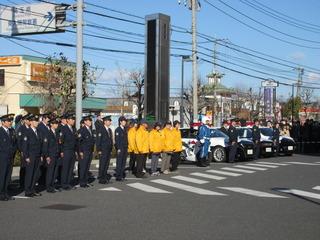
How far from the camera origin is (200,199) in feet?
39.5

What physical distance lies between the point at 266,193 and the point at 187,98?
65219mm

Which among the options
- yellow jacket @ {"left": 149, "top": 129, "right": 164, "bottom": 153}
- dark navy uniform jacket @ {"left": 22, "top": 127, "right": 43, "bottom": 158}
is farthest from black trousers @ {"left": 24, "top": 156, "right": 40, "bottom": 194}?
yellow jacket @ {"left": 149, "top": 129, "right": 164, "bottom": 153}

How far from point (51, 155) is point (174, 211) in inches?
171

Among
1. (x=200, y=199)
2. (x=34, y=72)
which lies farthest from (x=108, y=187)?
(x=34, y=72)

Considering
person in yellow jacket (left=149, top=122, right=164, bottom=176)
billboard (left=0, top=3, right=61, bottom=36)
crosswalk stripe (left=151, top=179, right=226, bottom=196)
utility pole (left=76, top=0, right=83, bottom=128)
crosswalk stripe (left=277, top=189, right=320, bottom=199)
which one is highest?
billboard (left=0, top=3, right=61, bottom=36)

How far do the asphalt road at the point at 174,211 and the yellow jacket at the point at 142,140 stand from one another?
120 cm

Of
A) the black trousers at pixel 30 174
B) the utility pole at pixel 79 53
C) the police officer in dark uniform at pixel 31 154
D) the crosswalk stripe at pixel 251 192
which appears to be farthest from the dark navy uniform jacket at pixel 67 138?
the utility pole at pixel 79 53

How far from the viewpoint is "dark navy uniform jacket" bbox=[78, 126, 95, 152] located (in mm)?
14541

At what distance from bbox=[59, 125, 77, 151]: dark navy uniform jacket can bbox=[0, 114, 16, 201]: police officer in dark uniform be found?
1.84 metres

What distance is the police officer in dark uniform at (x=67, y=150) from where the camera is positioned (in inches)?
548

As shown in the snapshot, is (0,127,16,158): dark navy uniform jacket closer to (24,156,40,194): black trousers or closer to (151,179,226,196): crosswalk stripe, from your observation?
(24,156,40,194): black trousers

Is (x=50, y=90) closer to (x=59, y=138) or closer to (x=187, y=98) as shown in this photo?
(x=59, y=138)

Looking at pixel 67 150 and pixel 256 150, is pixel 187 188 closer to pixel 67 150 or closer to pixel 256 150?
pixel 67 150

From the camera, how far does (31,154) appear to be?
12609mm
